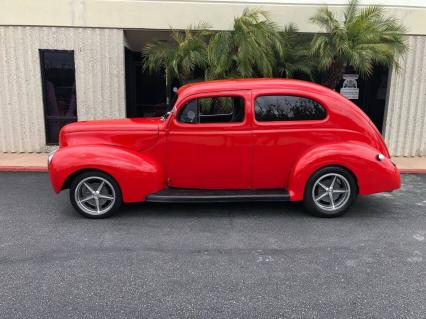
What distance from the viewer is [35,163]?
8125mm

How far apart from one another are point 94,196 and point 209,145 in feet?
5.62

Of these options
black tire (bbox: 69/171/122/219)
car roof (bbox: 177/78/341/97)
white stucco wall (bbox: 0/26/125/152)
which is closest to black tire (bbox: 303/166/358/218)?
car roof (bbox: 177/78/341/97)

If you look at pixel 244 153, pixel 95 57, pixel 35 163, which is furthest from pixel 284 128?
pixel 35 163

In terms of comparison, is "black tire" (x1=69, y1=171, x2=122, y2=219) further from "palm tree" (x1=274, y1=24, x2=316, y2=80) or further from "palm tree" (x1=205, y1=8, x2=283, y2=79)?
"palm tree" (x1=274, y1=24, x2=316, y2=80)

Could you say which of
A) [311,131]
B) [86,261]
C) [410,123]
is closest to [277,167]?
[311,131]

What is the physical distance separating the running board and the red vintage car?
14mm

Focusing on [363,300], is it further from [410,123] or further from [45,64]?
[45,64]

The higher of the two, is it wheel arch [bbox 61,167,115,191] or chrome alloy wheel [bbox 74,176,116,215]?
wheel arch [bbox 61,167,115,191]

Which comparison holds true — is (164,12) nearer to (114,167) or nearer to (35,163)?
(35,163)

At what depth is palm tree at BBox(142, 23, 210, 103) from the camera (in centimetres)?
764

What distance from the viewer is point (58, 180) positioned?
4.95 metres

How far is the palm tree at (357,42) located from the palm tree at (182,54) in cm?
232

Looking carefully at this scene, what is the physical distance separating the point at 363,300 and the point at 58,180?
391 centimetres

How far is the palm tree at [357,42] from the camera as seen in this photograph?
7160 millimetres
